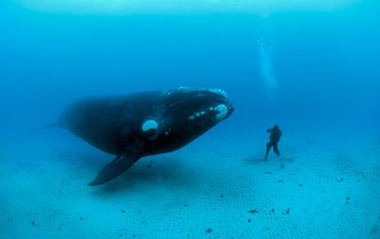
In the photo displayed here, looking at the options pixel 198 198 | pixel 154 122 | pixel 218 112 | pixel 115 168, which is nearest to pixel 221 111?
pixel 218 112

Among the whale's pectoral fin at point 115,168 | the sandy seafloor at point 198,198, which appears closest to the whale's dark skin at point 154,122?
the whale's pectoral fin at point 115,168

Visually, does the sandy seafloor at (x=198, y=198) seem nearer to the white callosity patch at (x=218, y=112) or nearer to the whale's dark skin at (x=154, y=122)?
the whale's dark skin at (x=154, y=122)

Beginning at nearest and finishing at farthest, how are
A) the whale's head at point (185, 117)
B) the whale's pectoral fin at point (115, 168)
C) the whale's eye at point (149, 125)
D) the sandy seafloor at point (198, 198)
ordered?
the sandy seafloor at point (198, 198)
the whale's pectoral fin at point (115, 168)
the whale's head at point (185, 117)
the whale's eye at point (149, 125)

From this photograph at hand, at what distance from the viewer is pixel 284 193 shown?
764cm

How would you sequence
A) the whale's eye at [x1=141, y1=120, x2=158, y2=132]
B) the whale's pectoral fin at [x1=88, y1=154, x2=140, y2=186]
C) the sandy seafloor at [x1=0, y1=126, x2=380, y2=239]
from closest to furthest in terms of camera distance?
the sandy seafloor at [x1=0, y1=126, x2=380, y2=239], the whale's pectoral fin at [x1=88, y1=154, x2=140, y2=186], the whale's eye at [x1=141, y1=120, x2=158, y2=132]

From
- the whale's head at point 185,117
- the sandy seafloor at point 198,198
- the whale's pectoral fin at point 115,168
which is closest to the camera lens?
the sandy seafloor at point 198,198

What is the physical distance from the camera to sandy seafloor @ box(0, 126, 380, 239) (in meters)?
6.09

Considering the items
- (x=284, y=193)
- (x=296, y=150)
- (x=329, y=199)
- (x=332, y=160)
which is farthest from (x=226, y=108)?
(x=296, y=150)

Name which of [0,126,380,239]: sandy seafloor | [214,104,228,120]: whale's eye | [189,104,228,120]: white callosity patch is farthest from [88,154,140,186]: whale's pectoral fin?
[214,104,228,120]: whale's eye

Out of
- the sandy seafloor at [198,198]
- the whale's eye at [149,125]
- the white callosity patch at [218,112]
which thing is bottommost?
the sandy seafloor at [198,198]

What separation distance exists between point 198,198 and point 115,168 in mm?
2347

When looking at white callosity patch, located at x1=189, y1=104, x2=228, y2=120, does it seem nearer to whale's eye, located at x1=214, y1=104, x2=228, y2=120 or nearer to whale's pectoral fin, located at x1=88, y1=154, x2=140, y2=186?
whale's eye, located at x1=214, y1=104, x2=228, y2=120

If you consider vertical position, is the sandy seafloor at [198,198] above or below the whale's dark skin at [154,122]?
below

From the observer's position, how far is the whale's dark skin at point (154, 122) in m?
7.49
